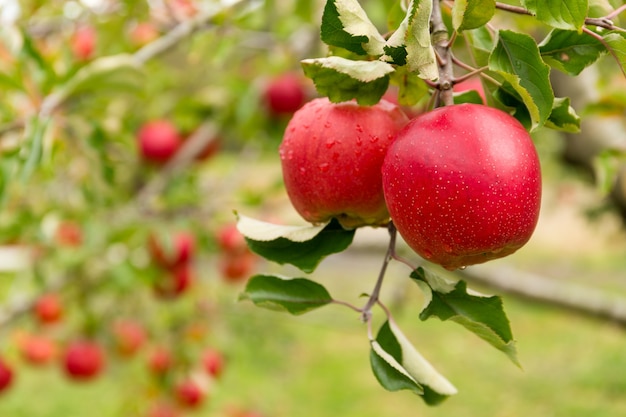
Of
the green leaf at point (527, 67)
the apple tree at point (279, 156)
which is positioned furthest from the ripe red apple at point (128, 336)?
the green leaf at point (527, 67)

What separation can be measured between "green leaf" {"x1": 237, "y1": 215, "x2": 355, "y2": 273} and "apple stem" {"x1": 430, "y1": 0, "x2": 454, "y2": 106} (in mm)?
149

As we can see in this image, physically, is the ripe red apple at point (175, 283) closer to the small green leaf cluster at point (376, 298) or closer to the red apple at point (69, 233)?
the red apple at point (69, 233)

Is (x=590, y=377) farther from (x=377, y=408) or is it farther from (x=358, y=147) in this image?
(x=358, y=147)

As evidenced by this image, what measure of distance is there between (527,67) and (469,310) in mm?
183

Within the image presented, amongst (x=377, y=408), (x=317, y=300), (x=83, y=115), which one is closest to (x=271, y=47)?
(x=83, y=115)

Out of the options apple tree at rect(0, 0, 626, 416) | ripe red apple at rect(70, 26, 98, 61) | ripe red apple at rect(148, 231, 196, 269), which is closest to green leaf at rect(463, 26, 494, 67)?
apple tree at rect(0, 0, 626, 416)

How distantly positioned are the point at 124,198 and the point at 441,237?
194 cm

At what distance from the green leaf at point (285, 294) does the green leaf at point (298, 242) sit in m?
0.03

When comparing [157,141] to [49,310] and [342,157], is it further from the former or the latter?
[342,157]

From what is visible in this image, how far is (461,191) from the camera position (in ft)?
1.61

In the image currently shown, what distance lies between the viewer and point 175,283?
2248 millimetres

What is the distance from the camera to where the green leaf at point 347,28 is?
51cm

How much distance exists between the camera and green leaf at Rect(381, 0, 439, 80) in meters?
0.47

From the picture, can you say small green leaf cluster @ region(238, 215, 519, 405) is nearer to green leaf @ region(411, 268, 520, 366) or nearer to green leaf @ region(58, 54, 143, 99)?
green leaf @ region(411, 268, 520, 366)
